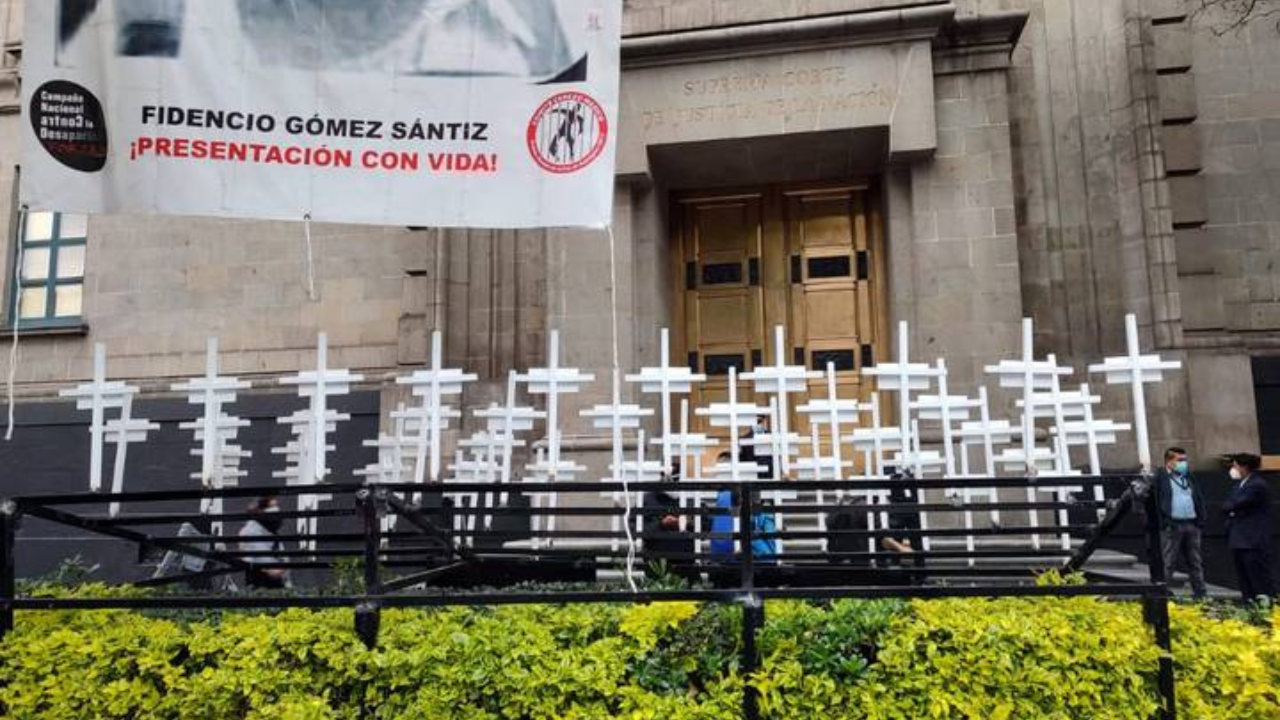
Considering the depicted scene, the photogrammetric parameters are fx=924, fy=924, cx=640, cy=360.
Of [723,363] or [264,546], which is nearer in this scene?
[264,546]

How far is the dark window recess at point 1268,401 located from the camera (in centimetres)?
1194

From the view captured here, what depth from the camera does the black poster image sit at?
18.5 feet

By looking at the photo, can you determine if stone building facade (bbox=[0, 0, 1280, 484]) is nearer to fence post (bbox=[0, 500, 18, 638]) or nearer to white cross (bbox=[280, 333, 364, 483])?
white cross (bbox=[280, 333, 364, 483])

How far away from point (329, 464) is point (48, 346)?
5.94m

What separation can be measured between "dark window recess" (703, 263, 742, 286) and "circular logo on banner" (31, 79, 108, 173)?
9.34 meters

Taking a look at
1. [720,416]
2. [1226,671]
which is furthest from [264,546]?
[1226,671]

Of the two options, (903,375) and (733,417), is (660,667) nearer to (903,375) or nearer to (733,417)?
(733,417)

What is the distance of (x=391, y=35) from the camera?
18.8 ft

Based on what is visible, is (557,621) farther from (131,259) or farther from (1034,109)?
(131,259)

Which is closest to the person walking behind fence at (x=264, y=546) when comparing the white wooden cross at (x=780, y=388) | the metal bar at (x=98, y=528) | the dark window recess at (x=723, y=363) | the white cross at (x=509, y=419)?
the metal bar at (x=98, y=528)

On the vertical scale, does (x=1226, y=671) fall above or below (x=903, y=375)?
below

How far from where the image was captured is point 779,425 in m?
9.08

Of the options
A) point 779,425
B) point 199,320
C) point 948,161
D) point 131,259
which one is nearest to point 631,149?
point 948,161

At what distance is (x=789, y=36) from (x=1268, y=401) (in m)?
7.80
